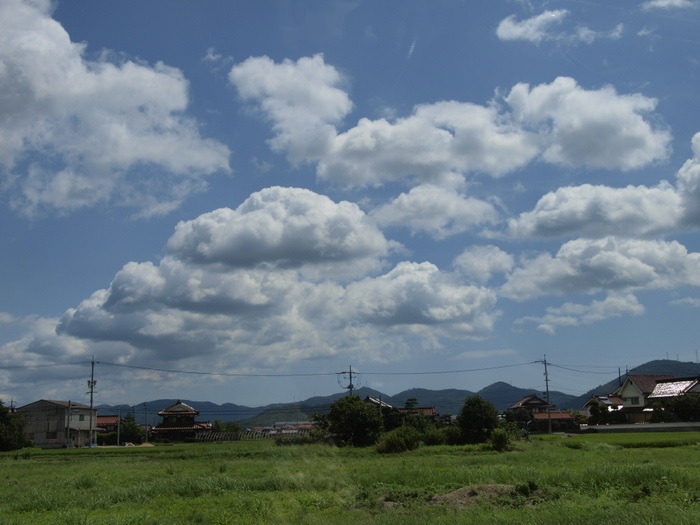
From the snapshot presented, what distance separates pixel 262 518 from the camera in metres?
18.4

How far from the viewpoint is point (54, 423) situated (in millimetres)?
96062

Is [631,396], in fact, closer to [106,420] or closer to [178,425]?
[178,425]

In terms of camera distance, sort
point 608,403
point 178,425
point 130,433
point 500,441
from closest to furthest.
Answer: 1. point 500,441
2. point 608,403
3. point 178,425
4. point 130,433

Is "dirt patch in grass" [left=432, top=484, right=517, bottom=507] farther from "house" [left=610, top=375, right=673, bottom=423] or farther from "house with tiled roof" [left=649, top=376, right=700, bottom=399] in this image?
"house" [left=610, top=375, right=673, bottom=423]

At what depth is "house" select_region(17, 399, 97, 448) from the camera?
312 feet

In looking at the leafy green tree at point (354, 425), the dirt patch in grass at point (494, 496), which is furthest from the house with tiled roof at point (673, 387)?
the dirt patch in grass at point (494, 496)

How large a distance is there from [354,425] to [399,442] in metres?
8.51

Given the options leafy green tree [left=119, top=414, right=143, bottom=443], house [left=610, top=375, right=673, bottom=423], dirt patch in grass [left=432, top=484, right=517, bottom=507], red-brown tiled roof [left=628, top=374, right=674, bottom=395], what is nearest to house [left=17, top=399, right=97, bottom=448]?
leafy green tree [left=119, top=414, right=143, bottom=443]

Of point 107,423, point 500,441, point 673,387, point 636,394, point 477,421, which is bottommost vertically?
point 500,441

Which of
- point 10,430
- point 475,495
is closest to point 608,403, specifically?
point 10,430

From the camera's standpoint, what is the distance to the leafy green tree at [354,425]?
171 ft

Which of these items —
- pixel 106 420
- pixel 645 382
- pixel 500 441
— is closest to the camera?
pixel 500 441

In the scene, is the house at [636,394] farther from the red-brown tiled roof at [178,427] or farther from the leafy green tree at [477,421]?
the red-brown tiled roof at [178,427]

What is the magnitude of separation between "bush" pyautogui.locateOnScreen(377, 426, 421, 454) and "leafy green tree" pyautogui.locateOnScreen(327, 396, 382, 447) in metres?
6.05
